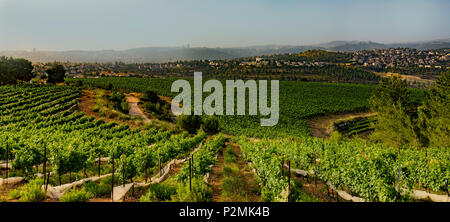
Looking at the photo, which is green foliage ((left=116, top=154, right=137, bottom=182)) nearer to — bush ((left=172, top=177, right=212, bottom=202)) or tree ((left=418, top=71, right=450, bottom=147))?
bush ((left=172, top=177, right=212, bottom=202))

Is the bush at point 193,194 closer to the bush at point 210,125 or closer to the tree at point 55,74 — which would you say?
the bush at point 210,125

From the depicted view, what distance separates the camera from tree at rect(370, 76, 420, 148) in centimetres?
2944

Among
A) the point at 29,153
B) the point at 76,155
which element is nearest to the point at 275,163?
the point at 76,155

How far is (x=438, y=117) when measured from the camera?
26219mm

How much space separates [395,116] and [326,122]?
898 inches

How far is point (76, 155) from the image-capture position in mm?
10156

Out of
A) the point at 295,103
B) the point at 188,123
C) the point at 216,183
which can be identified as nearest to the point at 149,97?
the point at 188,123

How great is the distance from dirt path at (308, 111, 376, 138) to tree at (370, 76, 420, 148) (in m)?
12.5

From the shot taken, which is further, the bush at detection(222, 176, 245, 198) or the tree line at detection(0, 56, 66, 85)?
the tree line at detection(0, 56, 66, 85)

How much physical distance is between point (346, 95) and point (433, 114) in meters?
47.4

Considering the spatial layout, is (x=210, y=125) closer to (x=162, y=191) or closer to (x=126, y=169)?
(x=126, y=169)

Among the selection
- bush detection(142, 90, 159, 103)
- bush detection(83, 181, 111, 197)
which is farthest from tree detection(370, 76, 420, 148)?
bush detection(142, 90, 159, 103)
